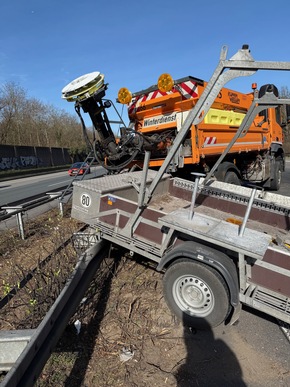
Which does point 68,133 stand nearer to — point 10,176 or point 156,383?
point 10,176

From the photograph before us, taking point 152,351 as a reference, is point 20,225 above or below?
above

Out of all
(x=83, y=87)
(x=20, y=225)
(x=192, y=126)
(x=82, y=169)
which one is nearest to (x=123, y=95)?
(x=83, y=87)

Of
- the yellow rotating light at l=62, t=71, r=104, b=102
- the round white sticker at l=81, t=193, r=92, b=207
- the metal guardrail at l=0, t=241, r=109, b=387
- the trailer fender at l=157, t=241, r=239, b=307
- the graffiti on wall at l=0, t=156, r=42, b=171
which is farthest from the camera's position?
the graffiti on wall at l=0, t=156, r=42, b=171

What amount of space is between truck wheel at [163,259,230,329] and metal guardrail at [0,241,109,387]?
A: 3.11 ft

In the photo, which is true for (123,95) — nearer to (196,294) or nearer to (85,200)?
(85,200)

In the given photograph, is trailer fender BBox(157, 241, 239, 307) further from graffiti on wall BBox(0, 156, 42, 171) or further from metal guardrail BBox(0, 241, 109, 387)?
graffiti on wall BBox(0, 156, 42, 171)

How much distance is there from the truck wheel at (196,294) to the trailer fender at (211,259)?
8cm

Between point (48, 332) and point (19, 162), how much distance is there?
31.7 meters

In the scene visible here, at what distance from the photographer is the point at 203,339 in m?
2.80

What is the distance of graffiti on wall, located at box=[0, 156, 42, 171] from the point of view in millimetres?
28008

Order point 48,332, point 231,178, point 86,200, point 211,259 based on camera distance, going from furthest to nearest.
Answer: point 231,178, point 86,200, point 211,259, point 48,332

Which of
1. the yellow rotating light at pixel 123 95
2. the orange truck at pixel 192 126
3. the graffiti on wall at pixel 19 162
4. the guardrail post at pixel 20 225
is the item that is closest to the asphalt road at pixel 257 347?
the orange truck at pixel 192 126

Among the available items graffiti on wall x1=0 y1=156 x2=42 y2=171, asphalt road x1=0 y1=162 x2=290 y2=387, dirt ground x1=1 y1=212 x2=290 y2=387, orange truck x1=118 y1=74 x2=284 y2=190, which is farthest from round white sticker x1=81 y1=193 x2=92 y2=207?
graffiti on wall x1=0 y1=156 x2=42 y2=171

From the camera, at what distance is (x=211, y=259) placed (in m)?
2.76
